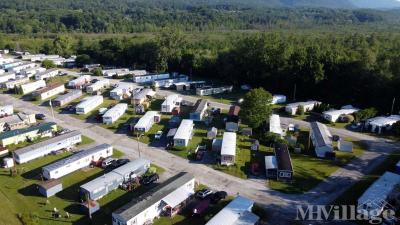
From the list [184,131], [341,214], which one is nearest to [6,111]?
[184,131]

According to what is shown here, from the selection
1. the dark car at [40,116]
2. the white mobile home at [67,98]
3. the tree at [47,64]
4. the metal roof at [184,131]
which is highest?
the tree at [47,64]

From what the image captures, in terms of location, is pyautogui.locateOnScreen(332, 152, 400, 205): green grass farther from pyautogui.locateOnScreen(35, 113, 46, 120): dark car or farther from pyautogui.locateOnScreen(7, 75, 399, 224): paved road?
pyautogui.locateOnScreen(35, 113, 46, 120): dark car

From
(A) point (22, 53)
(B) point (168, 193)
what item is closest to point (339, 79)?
(B) point (168, 193)

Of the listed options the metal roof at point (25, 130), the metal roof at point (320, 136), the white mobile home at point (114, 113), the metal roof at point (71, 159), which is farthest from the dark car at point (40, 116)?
the metal roof at point (320, 136)

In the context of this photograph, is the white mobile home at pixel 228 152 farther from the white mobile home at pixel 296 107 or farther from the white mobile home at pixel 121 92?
the white mobile home at pixel 121 92

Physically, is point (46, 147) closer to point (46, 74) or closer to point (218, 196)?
point (218, 196)

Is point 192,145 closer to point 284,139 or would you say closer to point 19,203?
point 284,139
